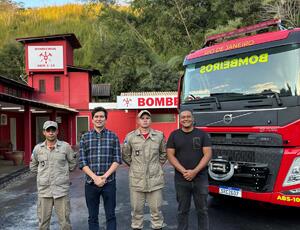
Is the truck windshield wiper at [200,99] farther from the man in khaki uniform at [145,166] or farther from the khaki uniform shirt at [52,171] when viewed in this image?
the khaki uniform shirt at [52,171]

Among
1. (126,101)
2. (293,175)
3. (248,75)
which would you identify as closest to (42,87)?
(126,101)

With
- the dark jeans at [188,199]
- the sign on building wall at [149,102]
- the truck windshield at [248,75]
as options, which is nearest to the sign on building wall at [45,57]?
the sign on building wall at [149,102]

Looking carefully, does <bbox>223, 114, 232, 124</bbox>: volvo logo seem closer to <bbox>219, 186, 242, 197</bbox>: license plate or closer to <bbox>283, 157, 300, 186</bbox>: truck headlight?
<bbox>219, 186, 242, 197</bbox>: license plate

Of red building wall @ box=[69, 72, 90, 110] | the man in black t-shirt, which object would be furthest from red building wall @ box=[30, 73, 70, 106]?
the man in black t-shirt

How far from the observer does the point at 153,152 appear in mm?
5117

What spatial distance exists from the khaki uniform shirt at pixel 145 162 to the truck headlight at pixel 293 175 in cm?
173

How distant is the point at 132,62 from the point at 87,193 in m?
31.8

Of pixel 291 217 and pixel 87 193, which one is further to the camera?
pixel 291 217

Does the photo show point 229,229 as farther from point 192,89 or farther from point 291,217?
point 192,89

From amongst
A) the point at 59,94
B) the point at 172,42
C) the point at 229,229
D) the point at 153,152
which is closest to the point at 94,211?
the point at 153,152

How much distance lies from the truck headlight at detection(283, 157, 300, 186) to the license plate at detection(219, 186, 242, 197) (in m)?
0.75

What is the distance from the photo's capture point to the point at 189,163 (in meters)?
5.00

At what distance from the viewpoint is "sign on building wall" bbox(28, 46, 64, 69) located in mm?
26281

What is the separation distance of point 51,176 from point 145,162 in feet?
3.98
